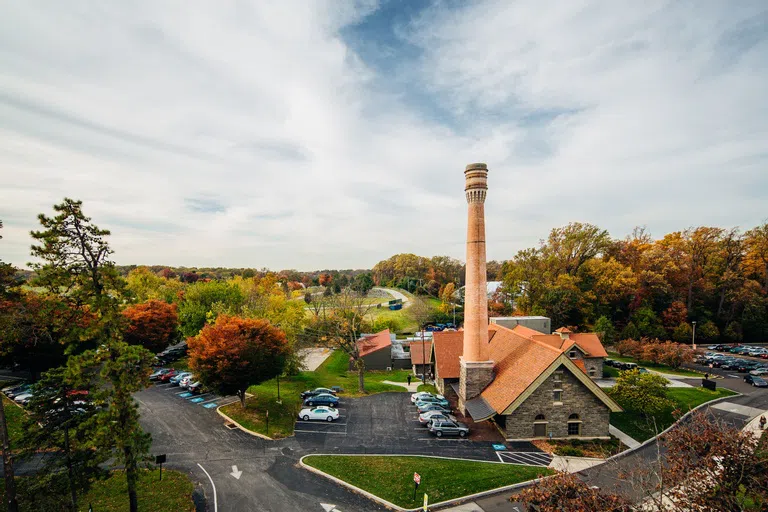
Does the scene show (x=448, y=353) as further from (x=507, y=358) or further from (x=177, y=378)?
(x=177, y=378)

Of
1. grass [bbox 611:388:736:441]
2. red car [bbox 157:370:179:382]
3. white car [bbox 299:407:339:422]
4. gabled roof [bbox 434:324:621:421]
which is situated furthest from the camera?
red car [bbox 157:370:179:382]

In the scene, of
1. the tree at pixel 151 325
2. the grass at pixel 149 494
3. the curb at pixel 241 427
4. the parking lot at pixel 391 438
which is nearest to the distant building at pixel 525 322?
the parking lot at pixel 391 438

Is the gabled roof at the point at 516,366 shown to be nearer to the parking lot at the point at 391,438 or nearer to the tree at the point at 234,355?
the parking lot at the point at 391,438

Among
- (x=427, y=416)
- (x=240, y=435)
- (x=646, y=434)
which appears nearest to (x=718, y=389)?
(x=646, y=434)

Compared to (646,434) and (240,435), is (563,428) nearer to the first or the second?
(646,434)

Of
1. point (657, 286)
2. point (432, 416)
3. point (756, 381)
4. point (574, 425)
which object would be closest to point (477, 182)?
point (432, 416)

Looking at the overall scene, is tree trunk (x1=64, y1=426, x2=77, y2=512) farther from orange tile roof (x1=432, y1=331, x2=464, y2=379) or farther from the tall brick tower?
orange tile roof (x1=432, y1=331, x2=464, y2=379)

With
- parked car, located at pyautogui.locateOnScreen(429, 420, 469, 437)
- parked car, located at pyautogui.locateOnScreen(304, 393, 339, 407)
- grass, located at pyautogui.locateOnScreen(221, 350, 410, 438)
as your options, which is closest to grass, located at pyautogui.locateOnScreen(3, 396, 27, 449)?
grass, located at pyautogui.locateOnScreen(221, 350, 410, 438)
